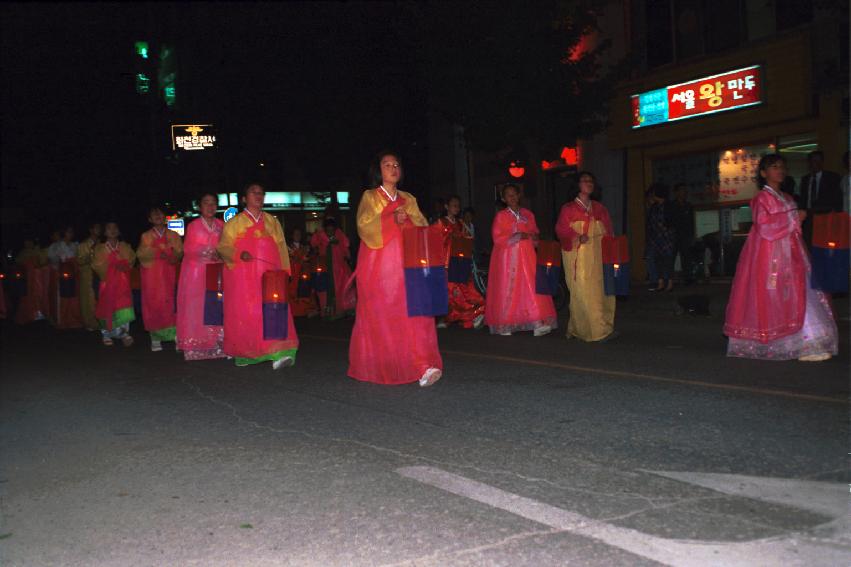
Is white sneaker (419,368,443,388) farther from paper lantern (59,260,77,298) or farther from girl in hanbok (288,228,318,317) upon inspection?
paper lantern (59,260,77,298)

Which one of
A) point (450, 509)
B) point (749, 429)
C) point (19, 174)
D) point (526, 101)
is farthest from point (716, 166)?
point (19, 174)

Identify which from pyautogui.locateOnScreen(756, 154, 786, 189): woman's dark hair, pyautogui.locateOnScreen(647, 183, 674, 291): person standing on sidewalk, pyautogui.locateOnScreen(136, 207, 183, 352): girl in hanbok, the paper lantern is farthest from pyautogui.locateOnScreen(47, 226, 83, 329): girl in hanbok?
pyautogui.locateOnScreen(756, 154, 786, 189): woman's dark hair

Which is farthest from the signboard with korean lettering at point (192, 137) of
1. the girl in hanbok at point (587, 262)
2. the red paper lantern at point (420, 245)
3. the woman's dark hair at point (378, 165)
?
the red paper lantern at point (420, 245)

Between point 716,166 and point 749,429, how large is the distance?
1300cm

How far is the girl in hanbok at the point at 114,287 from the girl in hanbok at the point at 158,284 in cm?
96

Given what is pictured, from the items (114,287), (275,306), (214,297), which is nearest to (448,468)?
(275,306)

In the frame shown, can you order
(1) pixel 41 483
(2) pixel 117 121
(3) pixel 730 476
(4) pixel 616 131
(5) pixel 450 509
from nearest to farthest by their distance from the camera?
(5) pixel 450 509
(3) pixel 730 476
(1) pixel 41 483
(4) pixel 616 131
(2) pixel 117 121

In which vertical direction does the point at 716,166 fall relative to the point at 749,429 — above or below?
above

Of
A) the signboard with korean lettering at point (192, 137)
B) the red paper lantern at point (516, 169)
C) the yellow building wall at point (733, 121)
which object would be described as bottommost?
the red paper lantern at point (516, 169)

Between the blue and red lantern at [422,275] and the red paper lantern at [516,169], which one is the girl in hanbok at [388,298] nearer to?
the blue and red lantern at [422,275]

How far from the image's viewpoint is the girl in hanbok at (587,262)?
32.2 feet

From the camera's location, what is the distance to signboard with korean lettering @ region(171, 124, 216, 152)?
35875mm

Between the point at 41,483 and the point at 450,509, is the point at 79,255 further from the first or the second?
the point at 450,509

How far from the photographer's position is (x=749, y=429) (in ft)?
16.5
